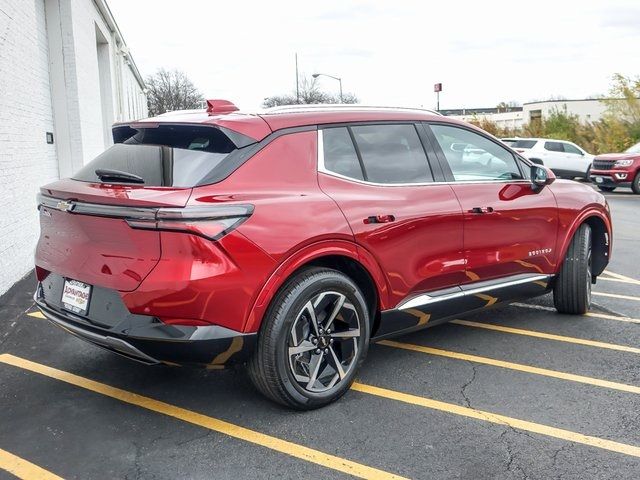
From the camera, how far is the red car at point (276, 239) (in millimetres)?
3041

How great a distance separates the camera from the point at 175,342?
304 centimetres

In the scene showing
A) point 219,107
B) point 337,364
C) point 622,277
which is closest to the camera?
point 337,364

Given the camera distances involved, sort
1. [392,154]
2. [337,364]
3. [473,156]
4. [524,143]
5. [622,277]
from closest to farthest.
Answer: [337,364]
[392,154]
[473,156]
[622,277]
[524,143]

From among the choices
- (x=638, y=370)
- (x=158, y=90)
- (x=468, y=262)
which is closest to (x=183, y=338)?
(x=468, y=262)

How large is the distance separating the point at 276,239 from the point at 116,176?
0.96m

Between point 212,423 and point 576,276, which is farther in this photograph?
point 576,276

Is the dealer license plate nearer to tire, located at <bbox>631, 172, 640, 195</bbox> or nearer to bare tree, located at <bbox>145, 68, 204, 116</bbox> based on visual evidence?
tire, located at <bbox>631, 172, 640, 195</bbox>

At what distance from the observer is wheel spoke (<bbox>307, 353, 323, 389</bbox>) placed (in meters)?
3.49

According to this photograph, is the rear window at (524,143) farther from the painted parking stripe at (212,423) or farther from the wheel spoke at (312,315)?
the painted parking stripe at (212,423)

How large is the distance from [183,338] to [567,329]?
347 cm

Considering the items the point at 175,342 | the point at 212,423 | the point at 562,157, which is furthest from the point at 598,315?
the point at 562,157

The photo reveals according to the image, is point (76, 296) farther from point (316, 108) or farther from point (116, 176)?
point (316, 108)

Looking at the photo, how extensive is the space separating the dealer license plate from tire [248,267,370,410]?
37.7 inches

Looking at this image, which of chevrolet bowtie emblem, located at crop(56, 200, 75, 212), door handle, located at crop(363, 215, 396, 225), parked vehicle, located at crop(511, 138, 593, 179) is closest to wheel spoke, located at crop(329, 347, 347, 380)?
door handle, located at crop(363, 215, 396, 225)
